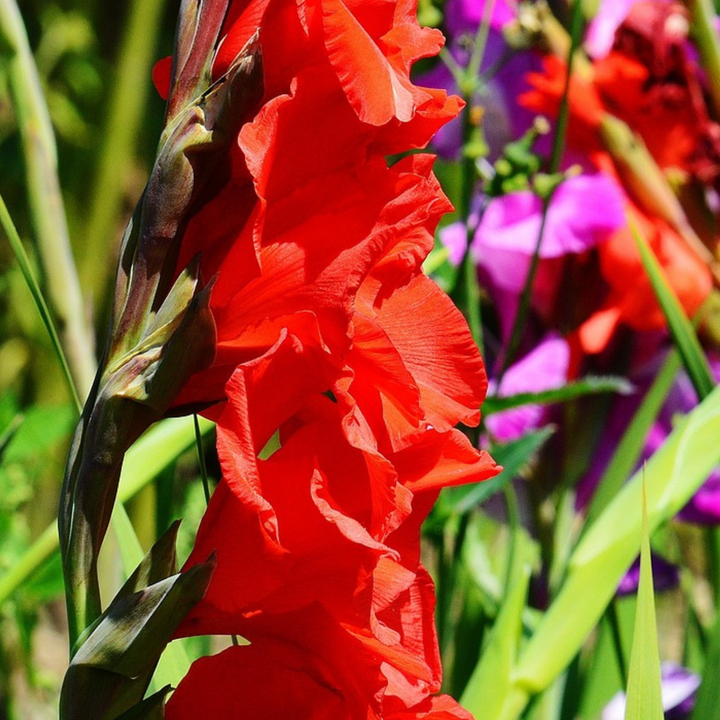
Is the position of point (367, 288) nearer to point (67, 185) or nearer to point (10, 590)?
point (10, 590)

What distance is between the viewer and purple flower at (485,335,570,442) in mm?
602

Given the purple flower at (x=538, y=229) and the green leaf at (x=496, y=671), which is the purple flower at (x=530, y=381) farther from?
the green leaf at (x=496, y=671)

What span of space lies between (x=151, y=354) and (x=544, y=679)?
0.21 metres

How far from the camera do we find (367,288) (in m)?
0.28

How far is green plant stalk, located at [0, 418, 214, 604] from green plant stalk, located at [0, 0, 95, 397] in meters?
0.08

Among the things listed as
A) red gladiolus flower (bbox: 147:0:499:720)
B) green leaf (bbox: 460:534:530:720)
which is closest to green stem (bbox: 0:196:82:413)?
red gladiolus flower (bbox: 147:0:499:720)

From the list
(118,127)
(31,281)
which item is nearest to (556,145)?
(31,281)

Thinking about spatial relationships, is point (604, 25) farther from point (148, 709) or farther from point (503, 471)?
point (148, 709)

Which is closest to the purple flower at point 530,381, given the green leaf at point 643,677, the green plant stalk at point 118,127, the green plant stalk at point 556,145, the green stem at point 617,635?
the green plant stalk at point 556,145

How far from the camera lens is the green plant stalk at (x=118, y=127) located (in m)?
1.85

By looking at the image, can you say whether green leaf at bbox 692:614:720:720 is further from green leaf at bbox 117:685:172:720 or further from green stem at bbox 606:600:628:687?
green leaf at bbox 117:685:172:720

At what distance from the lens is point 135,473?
0.44 metres

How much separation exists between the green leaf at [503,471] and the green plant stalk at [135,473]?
0.45 feet

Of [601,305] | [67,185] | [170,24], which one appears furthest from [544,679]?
[170,24]
